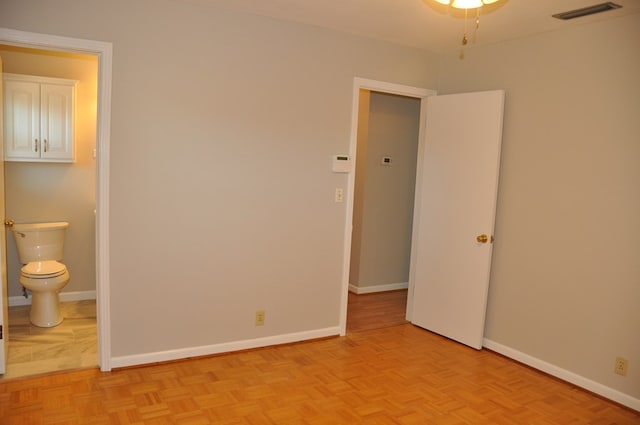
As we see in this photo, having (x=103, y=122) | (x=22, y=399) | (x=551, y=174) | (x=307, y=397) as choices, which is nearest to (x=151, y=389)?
(x=22, y=399)

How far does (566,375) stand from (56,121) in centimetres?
469

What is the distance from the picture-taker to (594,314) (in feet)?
10.3

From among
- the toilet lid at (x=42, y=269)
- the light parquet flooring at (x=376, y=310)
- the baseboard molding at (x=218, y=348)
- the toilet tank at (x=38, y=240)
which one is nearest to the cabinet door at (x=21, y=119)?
the toilet tank at (x=38, y=240)

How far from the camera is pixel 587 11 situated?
2.93 m

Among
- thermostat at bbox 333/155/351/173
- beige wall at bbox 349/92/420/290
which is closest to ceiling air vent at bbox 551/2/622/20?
thermostat at bbox 333/155/351/173

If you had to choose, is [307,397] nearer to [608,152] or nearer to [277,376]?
[277,376]

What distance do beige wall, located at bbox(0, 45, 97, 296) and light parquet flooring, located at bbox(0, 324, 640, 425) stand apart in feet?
5.98

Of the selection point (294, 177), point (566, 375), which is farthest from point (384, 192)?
point (566, 375)

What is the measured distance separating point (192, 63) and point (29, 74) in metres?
2.02

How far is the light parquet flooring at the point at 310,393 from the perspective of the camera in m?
2.63

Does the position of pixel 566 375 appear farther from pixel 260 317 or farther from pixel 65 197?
pixel 65 197

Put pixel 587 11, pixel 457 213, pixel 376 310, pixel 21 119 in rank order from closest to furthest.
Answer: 1. pixel 587 11
2. pixel 457 213
3. pixel 21 119
4. pixel 376 310

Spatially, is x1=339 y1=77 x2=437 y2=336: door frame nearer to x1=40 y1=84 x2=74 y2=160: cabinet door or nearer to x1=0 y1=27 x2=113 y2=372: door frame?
x1=0 y1=27 x2=113 y2=372: door frame

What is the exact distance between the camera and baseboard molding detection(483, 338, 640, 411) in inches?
118
